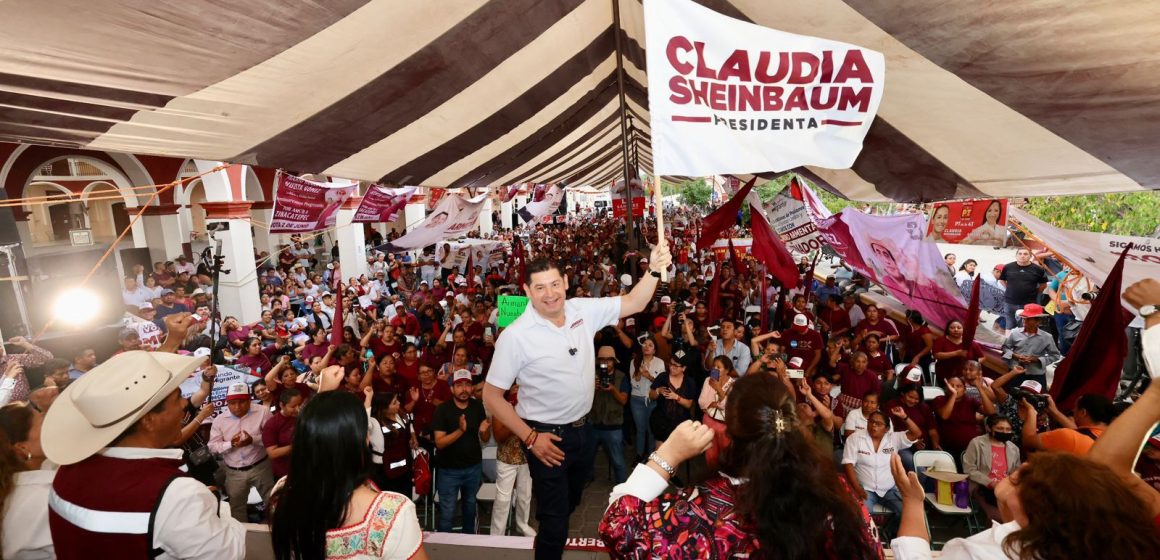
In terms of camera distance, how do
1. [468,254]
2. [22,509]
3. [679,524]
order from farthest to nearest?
[468,254], [22,509], [679,524]

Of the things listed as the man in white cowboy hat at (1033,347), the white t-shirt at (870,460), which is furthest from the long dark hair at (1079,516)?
the man in white cowboy hat at (1033,347)

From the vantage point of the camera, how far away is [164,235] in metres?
14.9

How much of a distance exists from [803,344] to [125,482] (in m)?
7.04

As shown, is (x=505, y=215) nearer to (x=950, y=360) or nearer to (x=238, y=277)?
(x=238, y=277)

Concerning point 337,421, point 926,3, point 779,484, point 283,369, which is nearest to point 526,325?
point 337,421

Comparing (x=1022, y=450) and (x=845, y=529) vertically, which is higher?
(x=845, y=529)

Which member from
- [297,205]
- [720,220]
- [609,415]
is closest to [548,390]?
[609,415]

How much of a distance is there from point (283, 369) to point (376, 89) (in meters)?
3.37

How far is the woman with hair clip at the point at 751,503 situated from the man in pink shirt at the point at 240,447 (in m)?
4.65

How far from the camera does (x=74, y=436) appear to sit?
78.6 inches

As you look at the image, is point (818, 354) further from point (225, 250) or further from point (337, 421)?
point (225, 250)

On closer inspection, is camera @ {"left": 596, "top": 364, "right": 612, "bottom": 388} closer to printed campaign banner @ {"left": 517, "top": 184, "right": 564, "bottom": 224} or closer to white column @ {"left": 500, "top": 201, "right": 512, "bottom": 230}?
printed campaign banner @ {"left": 517, "top": 184, "right": 564, "bottom": 224}

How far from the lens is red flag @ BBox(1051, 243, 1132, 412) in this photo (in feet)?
14.1

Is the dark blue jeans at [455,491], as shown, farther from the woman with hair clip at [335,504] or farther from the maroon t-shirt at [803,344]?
the maroon t-shirt at [803,344]
